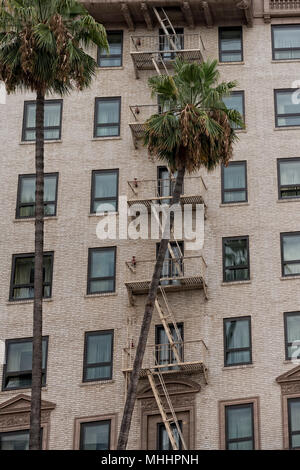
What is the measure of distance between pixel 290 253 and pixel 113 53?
1329 cm

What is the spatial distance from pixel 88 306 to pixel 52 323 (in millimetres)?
1669

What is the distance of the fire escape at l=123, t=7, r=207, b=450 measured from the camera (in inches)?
1550

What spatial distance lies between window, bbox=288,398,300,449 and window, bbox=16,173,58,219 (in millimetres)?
13447

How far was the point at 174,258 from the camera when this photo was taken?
41281mm

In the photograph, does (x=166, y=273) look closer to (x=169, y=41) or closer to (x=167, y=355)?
(x=167, y=355)

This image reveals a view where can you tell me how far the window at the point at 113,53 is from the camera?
4694 cm

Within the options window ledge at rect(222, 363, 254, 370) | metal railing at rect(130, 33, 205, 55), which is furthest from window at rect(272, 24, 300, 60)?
window ledge at rect(222, 363, 254, 370)

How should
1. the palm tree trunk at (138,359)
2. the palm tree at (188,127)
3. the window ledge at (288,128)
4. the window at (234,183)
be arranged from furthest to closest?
the window ledge at (288,128) → the window at (234,183) → the palm tree at (188,127) → the palm tree trunk at (138,359)

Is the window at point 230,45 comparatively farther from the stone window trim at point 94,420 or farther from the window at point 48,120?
the stone window trim at point 94,420

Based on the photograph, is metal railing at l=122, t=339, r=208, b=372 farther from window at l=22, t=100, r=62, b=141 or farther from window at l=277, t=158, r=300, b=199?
window at l=22, t=100, r=62, b=141

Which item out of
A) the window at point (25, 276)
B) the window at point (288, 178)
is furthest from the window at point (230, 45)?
the window at point (25, 276)

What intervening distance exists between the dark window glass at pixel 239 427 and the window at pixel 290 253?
6.07m

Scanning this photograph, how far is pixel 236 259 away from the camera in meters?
42.0
